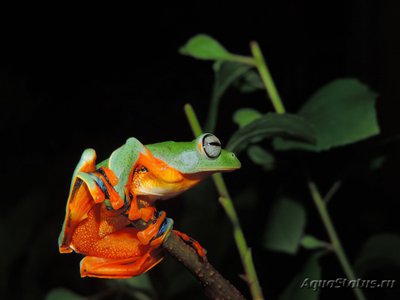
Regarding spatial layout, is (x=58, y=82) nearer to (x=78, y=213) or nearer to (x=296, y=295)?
(x=296, y=295)

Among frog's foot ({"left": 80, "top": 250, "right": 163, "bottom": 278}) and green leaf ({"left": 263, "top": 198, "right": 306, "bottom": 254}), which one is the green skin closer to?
frog's foot ({"left": 80, "top": 250, "right": 163, "bottom": 278})

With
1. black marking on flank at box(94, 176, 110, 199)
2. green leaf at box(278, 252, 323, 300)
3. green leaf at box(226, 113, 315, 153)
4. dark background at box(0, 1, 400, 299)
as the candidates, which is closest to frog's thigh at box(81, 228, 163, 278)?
black marking on flank at box(94, 176, 110, 199)

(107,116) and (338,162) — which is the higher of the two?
(107,116)

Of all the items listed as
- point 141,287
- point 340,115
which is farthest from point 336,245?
point 141,287

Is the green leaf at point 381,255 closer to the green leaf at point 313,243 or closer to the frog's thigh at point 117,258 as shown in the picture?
the green leaf at point 313,243

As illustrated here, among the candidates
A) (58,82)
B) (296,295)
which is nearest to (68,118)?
(58,82)

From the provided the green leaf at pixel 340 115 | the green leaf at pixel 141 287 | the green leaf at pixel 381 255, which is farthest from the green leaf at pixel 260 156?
the green leaf at pixel 141 287

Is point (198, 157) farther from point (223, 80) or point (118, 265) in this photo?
point (223, 80)
